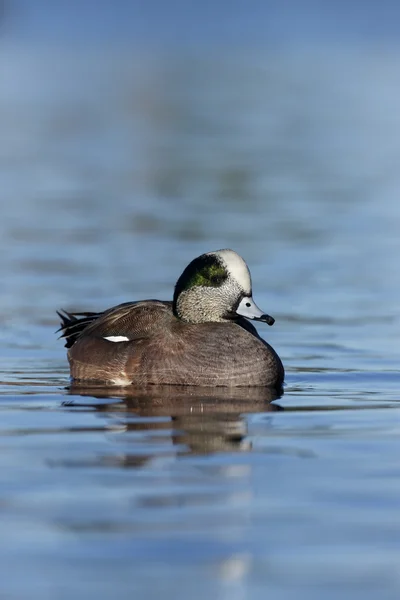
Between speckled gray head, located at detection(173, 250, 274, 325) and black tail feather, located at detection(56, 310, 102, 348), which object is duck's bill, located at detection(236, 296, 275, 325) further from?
black tail feather, located at detection(56, 310, 102, 348)

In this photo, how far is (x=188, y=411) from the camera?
884 centimetres

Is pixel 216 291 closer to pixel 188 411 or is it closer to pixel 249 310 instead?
pixel 249 310

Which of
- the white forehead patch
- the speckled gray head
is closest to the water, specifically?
the speckled gray head

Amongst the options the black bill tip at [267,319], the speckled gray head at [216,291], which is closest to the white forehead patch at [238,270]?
the speckled gray head at [216,291]

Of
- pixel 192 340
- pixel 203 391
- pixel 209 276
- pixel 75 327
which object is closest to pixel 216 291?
pixel 209 276

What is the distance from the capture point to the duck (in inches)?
388

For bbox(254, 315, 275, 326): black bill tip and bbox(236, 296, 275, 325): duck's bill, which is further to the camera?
bbox(236, 296, 275, 325): duck's bill

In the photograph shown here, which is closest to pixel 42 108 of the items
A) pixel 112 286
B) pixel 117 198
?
pixel 117 198

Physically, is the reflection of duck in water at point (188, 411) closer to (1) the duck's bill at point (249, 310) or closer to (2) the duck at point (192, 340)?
(2) the duck at point (192, 340)

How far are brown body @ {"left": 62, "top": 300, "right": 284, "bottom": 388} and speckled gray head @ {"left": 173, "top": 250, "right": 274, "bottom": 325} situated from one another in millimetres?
98

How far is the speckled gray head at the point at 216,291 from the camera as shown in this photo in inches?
399

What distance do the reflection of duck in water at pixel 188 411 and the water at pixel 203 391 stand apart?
0.03 meters

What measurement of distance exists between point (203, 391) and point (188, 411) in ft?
2.64

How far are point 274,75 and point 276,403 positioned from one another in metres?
39.0
